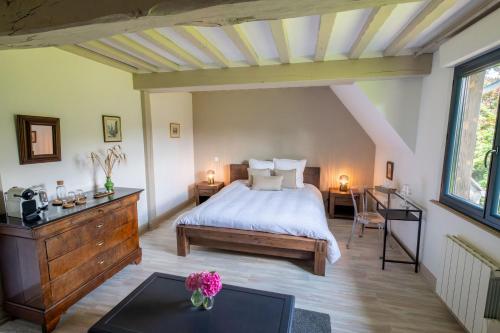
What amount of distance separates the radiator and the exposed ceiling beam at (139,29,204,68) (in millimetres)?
2854

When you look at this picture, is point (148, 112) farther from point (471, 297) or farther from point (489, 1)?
point (471, 297)

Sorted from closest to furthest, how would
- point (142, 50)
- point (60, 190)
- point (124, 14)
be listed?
1. point (124, 14)
2. point (60, 190)
3. point (142, 50)

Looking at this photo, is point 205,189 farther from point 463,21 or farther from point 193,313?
point 463,21

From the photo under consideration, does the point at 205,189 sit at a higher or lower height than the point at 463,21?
lower

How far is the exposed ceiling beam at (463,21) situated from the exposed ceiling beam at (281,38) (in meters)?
1.22

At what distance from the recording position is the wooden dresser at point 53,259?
1.74 metres

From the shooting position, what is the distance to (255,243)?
2680 mm

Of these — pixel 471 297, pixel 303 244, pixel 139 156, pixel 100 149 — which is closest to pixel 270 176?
pixel 303 244

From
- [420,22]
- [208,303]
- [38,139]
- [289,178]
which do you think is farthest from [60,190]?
[420,22]

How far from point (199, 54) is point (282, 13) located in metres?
1.92

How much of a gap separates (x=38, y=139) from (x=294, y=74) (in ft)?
8.43

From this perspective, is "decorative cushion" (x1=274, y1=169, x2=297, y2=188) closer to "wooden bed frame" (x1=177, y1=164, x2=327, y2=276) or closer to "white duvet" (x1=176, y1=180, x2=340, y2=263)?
"white duvet" (x1=176, y1=180, x2=340, y2=263)

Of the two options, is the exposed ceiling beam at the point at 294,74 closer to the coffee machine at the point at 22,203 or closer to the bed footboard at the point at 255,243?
the bed footboard at the point at 255,243

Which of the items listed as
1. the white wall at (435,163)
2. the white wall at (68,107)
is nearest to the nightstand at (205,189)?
the white wall at (68,107)
